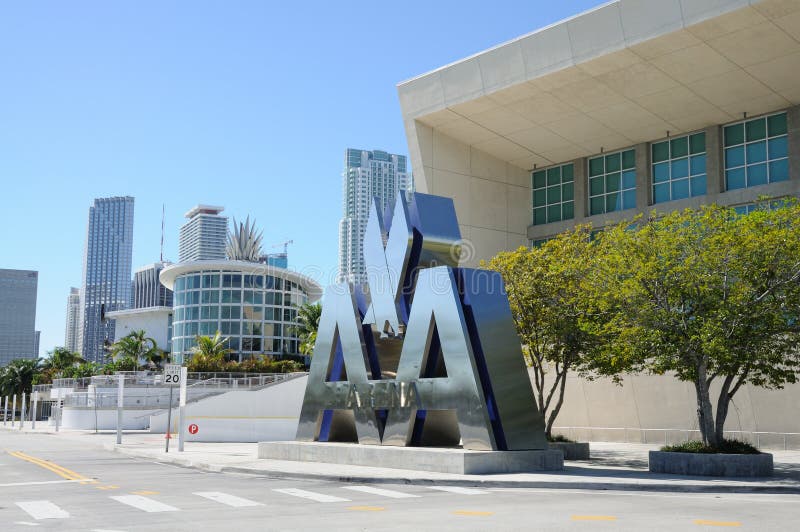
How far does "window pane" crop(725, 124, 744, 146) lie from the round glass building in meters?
57.4

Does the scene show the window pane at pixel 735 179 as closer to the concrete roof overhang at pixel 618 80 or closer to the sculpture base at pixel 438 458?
the concrete roof overhang at pixel 618 80

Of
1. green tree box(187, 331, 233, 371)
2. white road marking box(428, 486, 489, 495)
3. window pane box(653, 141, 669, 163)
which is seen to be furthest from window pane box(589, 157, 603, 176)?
green tree box(187, 331, 233, 371)

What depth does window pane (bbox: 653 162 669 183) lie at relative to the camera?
152 feet

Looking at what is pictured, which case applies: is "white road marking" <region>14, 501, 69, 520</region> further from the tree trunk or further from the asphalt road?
the tree trunk

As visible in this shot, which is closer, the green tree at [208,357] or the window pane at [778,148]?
the window pane at [778,148]

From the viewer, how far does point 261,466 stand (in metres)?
22.6

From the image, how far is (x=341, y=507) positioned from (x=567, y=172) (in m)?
40.4

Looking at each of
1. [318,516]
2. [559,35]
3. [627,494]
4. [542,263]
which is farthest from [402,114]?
[318,516]

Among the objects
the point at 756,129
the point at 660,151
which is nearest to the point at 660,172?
the point at 660,151

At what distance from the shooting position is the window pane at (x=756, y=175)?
42.3 m

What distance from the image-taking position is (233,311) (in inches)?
3688

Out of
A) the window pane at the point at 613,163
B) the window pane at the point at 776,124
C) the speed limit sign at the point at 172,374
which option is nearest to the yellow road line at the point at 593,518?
the speed limit sign at the point at 172,374

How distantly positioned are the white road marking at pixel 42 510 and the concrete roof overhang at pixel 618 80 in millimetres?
30972

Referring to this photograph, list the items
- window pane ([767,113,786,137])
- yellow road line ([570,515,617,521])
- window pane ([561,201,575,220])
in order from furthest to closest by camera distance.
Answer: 1. window pane ([561,201,575,220])
2. window pane ([767,113,786,137])
3. yellow road line ([570,515,617,521])
